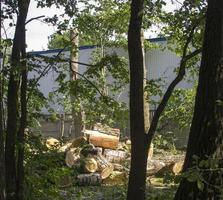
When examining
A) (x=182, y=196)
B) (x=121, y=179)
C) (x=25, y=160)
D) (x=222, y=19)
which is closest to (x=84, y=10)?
(x=25, y=160)

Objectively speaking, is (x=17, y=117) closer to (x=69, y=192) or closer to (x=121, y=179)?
(x=69, y=192)

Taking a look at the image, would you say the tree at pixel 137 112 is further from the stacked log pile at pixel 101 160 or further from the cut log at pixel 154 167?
the cut log at pixel 154 167

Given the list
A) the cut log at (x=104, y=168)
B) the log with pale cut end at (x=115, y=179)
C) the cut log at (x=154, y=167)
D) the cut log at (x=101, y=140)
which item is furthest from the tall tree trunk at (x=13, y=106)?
the cut log at (x=101, y=140)

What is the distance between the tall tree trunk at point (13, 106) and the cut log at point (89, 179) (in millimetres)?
5902

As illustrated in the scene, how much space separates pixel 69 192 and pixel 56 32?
16.0ft

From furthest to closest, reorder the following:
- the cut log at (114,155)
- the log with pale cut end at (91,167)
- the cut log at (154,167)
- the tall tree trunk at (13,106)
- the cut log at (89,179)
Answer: the cut log at (114,155) → the cut log at (154,167) → the log with pale cut end at (91,167) → the cut log at (89,179) → the tall tree trunk at (13,106)

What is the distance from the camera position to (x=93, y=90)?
846 centimetres

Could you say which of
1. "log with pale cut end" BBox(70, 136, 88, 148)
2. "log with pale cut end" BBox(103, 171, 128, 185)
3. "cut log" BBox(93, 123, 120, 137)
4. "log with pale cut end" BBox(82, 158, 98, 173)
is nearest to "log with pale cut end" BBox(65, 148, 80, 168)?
"log with pale cut end" BBox(82, 158, 98, 173)

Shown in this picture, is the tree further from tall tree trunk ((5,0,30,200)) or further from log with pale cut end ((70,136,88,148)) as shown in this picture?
log with pale cut end ((70,136,88,148))

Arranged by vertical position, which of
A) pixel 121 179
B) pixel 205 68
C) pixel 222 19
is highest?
pixel 222 19

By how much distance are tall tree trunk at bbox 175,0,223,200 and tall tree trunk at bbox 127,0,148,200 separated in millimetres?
2306

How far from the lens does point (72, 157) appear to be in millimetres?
13844

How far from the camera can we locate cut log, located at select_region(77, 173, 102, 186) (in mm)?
13071

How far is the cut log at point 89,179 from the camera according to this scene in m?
13.1
